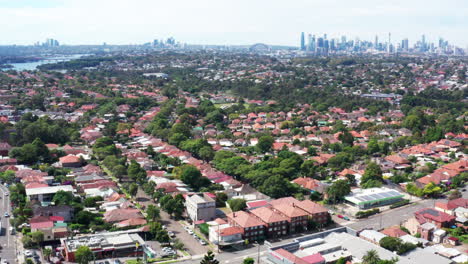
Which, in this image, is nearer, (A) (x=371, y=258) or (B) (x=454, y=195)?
(A) (x=371, y=258)

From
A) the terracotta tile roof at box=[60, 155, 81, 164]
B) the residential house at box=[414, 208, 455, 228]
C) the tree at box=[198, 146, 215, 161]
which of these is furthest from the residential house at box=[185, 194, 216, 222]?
the terracotta tile roof at box=[60, 155, 81, 164]

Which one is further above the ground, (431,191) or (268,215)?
(268,215)

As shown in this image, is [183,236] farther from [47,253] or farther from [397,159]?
[397,159]

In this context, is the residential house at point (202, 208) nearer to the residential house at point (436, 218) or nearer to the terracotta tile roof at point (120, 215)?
the terracotta tile roof at point (120, 215)

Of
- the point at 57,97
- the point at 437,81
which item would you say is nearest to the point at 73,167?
the point at 57,97

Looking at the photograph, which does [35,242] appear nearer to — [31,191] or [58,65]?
[31,191]

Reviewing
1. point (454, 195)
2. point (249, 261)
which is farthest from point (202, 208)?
point (454, 195)

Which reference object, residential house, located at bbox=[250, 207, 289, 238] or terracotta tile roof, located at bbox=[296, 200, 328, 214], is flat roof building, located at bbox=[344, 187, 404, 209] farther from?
residential house, located at bbox=[250, 207, 289, 238]
